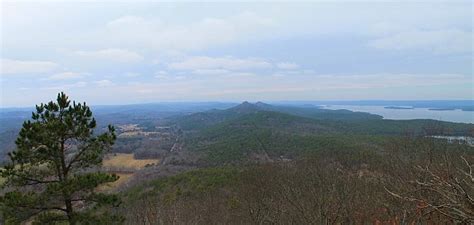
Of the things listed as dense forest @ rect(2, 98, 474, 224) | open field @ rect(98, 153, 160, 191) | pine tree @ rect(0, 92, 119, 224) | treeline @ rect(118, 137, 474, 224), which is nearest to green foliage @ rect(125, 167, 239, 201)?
dense forest @ rect(2, 98, 474, 224)

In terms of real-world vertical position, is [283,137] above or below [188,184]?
above

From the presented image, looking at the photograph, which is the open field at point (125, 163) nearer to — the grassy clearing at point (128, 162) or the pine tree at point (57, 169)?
the grassy clearing at point (128, 162)

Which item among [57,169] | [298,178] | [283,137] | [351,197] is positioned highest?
[57,169]

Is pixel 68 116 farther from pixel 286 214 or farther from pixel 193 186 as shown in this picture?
pixel 193 186

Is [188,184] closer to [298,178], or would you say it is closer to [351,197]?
[298,178]

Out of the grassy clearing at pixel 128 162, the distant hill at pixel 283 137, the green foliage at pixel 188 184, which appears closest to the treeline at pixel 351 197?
the green foliage at pixel 188 184

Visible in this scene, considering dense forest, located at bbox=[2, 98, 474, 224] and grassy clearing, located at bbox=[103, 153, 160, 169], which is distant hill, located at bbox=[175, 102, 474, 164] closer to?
dense forest, located at bbox=[2, 98, 474, 224]

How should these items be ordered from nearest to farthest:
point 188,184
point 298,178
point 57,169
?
point 57,169 → point 298,178 → point 188,184

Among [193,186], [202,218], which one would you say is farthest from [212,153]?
[202,218]

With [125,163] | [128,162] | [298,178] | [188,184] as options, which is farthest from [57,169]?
[128,162]
